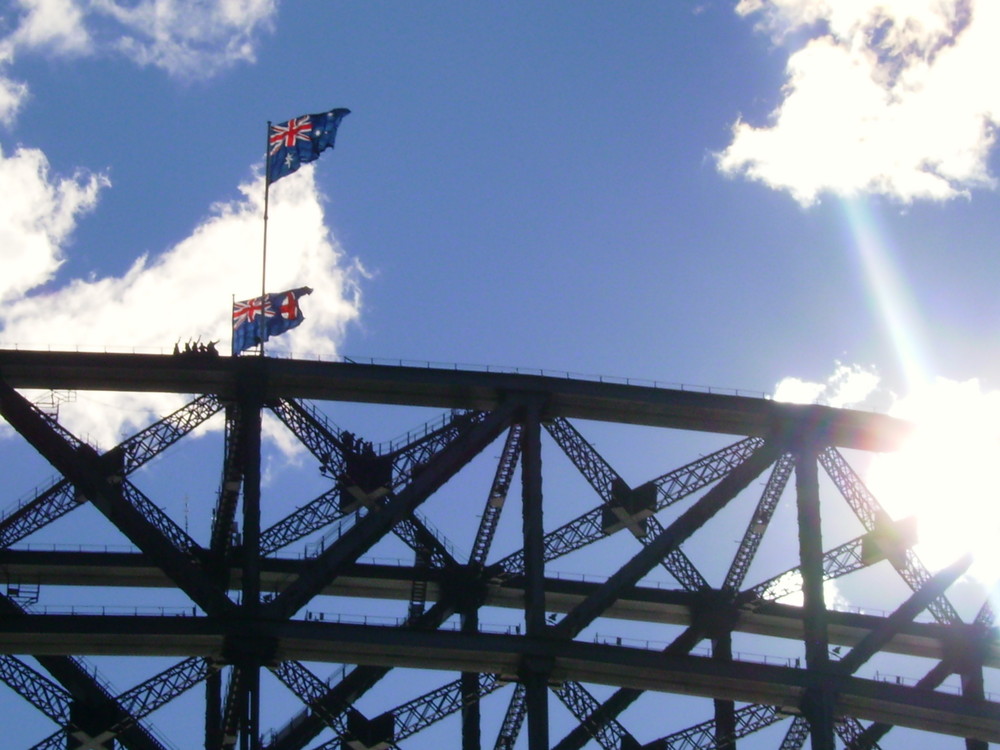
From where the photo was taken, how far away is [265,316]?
→ 49781mm

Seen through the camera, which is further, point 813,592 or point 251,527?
point 813,592

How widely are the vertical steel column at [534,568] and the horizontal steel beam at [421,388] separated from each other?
1.19 meters

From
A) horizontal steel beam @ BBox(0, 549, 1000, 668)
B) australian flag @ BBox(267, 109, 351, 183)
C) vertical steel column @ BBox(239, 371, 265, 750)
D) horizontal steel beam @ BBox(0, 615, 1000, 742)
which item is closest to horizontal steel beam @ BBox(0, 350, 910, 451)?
vertical steel column @ BBox(239, 371, 265, 750)

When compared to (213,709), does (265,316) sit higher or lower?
higher

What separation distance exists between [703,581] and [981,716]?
757 cm

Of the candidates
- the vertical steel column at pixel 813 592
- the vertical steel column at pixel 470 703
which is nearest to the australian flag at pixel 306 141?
the vertical steel column at pixel 470 703

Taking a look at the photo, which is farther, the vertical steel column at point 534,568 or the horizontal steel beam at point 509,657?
the vertical steel column at point 534,568

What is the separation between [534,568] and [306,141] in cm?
1347

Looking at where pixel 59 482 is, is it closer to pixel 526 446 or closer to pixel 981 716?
pixel 526 446

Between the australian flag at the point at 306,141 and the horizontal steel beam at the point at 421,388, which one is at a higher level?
the australian flag at the point at 306,141

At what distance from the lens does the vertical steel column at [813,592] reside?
46562 millimetres

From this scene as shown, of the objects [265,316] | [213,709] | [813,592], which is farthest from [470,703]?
[265,316]

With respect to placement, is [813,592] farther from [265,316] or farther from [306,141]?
[306,141]

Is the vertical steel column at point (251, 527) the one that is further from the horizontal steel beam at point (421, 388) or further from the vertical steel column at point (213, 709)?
the vertical steel column at point (213, 709)
